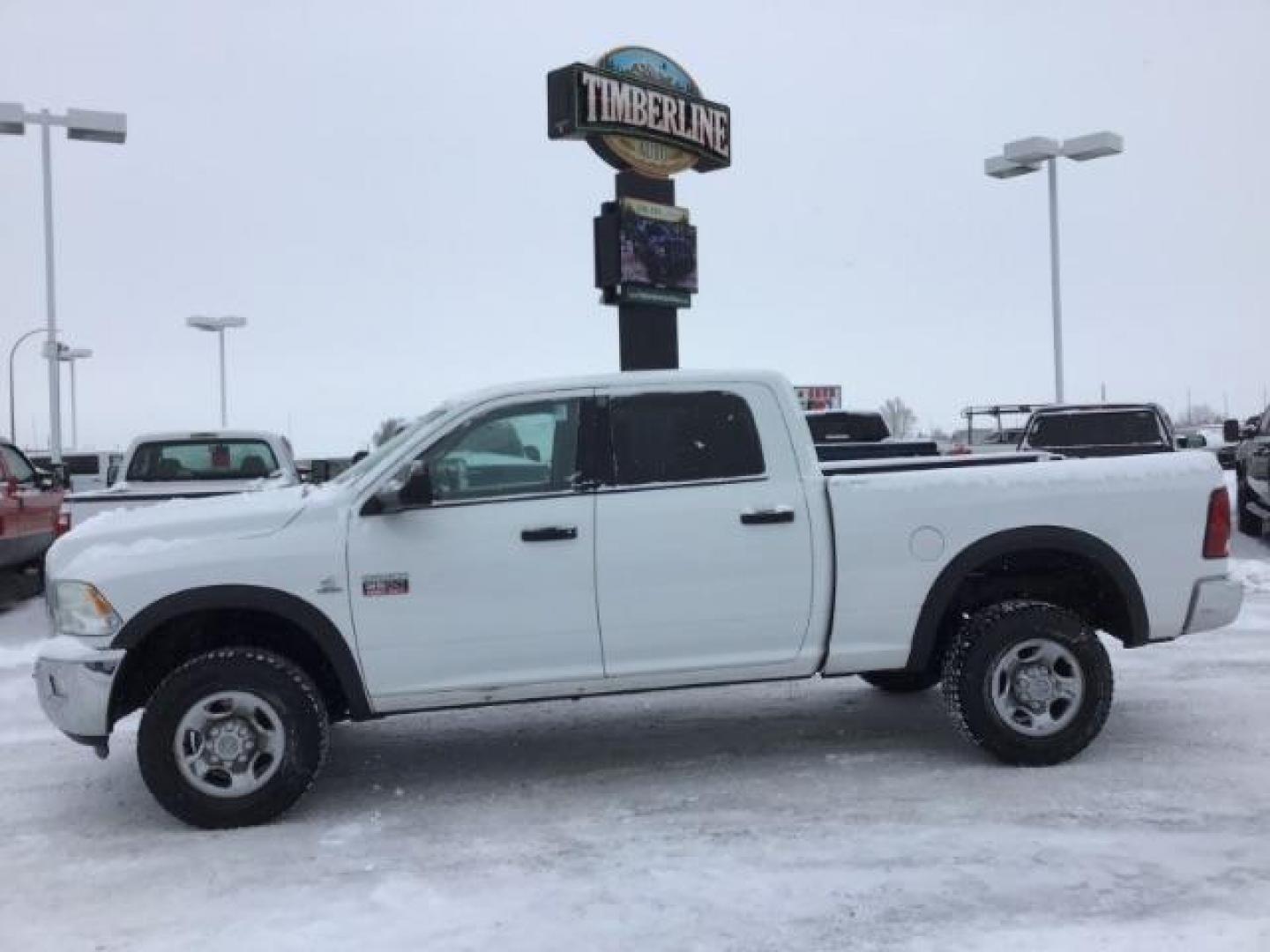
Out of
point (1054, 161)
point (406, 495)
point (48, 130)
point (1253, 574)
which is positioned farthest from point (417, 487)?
point (1054, 161)

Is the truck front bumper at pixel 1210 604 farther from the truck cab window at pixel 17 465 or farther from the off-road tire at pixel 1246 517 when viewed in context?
the off-road tire at pixel 1246 517

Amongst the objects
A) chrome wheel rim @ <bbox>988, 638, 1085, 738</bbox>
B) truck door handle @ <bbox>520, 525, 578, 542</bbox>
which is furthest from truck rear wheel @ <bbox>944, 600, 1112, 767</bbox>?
truck door handle @ <bbox>520, 525, 578, 542</bbox>

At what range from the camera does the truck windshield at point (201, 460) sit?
11.9 metres

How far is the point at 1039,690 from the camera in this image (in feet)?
19.6

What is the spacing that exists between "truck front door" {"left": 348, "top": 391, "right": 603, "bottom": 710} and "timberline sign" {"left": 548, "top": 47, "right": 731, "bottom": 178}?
1471cm

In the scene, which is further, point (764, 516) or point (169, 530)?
point (764, 516)

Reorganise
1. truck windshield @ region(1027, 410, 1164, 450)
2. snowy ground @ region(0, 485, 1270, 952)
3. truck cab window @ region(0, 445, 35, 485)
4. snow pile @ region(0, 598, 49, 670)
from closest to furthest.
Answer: snowy ground @ region(0, 485, 1270, 952), snow pile @ region(0, 598, 49, 670), truck cab window @ region(0, 445, 35, 485), truck windshield @ region(1027, 410, 1164, 450)

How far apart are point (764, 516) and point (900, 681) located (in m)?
2.50

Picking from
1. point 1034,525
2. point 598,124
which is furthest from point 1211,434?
point 1034,525

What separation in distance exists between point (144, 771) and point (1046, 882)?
3680 mm

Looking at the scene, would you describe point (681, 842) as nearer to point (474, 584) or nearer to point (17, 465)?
point (474, 584)

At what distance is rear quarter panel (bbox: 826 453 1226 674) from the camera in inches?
232

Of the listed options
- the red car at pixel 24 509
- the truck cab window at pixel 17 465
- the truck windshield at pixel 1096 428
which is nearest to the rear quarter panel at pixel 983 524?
the red car at pixel 24 509

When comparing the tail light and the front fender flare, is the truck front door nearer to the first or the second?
the front fender flare
